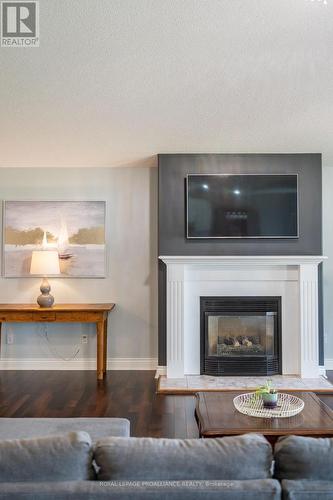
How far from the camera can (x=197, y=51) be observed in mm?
2354

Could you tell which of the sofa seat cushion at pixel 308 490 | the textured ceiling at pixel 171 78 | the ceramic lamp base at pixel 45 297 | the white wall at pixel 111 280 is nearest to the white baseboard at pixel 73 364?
the white wall at pixel 111 280

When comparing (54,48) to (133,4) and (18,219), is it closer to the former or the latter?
(133,4)

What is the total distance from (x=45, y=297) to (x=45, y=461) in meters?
3.52

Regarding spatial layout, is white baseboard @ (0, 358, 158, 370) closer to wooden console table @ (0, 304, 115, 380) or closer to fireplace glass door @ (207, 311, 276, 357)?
wooden console table @ (0, 304, 115, 380)

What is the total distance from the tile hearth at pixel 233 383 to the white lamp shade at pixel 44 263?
1759 mm

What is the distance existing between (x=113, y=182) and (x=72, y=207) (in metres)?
0.60

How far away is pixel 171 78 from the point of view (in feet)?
8.83

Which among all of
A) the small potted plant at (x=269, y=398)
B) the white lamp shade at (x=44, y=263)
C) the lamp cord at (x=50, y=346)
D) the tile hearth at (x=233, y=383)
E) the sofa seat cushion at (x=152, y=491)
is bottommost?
the tile hearth at (x=233, y=383)

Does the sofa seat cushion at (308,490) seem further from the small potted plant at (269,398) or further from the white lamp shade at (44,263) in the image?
the white lamp shade at (44,263)

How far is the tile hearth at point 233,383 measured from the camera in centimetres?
409

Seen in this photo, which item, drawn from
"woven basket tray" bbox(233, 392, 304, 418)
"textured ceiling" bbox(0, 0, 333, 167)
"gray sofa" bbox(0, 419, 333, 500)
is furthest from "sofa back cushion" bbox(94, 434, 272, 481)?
"textured ceiling" bbox(0, 0, 333, 167)

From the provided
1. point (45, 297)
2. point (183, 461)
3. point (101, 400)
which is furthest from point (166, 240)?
point (183, 461)

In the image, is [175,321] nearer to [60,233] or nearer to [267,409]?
[60,233]

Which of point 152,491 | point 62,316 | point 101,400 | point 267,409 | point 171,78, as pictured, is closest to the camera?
point 152,491
